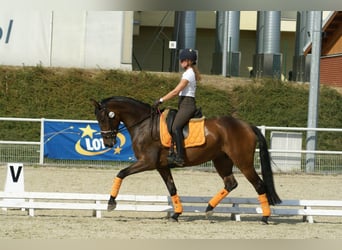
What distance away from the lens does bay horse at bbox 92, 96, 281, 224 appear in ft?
24.9

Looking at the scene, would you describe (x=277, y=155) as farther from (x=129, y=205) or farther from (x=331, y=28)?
(x=331, y=28)

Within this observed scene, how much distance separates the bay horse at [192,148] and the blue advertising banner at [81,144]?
21.1 feet

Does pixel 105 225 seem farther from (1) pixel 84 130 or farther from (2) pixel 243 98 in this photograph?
(2) pixel 243 98

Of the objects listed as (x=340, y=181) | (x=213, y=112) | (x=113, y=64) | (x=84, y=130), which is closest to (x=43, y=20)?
(x=113, y=64)

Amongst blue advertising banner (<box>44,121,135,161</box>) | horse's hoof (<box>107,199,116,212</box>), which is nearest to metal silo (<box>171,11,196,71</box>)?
blue advertising banner (<box>44,121,135,161</box>)

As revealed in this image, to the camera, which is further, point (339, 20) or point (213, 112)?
point (339, 20)

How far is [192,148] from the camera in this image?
7.57 metres

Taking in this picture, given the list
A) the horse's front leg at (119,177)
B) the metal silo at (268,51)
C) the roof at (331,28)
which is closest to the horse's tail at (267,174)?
the horse's front leg at (119,177)

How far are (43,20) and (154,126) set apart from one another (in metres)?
13.8

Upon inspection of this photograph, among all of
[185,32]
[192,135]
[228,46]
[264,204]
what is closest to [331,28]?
[228,46]

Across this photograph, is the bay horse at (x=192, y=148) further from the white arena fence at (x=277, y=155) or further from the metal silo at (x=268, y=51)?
the metal silo at (x=268, y=51)

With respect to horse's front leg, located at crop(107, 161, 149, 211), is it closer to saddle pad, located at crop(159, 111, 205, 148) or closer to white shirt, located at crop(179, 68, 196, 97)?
saddle pad, located at crop(159, 111, 205, 148)

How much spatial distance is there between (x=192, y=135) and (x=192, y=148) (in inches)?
6.3

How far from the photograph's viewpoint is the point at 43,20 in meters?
20.5
